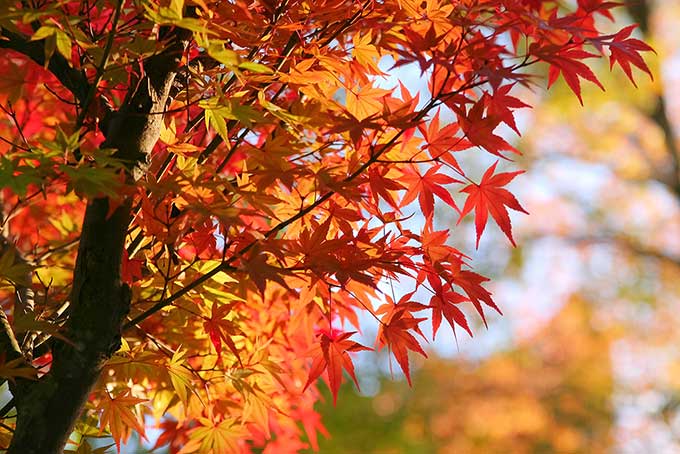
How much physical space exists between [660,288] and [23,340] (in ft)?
18.4

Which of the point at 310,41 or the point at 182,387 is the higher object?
the point at 310,41

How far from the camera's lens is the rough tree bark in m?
0.83

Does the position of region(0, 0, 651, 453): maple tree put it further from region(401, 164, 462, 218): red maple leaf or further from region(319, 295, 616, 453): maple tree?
region(319, 295, 616, 453): maple tree

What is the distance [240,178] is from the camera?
2.86 ft

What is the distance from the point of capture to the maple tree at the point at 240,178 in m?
0.79

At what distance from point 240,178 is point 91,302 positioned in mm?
235

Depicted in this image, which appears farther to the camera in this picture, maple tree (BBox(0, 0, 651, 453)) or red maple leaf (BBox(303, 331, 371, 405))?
red maple leaf (BBox(303, 331, 371, 405))

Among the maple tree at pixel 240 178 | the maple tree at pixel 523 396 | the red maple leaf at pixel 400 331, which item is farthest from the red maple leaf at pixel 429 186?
the maple tree at pixel 523 396

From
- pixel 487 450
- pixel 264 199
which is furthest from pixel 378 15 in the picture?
pixel 487 450

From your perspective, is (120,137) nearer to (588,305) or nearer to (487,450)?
(588,305)

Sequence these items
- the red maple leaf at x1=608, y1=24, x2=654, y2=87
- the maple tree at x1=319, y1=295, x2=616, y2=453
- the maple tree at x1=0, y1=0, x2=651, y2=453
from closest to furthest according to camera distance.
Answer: the maple tree at x1=0, y1=0, x2=651, y2=453, the red maple leaf at x1=608, y1=24, x2=654, y2=87, the maple tree at x1=319, y1=295, x2=616, y2=453

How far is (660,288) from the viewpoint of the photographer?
5641mm

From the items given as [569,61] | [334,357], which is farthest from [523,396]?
[569,61]

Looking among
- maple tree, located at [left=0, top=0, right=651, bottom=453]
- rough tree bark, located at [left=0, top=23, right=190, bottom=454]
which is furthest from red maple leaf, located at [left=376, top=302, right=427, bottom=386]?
rough tree bark, located at [left=0, top=23, right=190, bottom=454]
